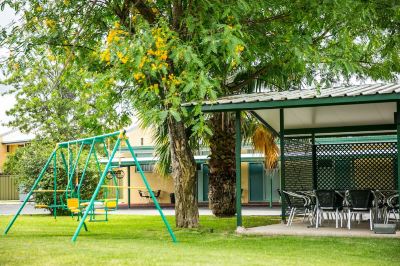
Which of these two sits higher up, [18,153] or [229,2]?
[229,2]

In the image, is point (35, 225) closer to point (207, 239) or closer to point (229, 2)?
point (207, 239)

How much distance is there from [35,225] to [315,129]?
24.3ft

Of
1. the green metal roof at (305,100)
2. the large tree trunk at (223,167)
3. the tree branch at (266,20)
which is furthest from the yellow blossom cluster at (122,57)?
the large tree trunk at (223,167)

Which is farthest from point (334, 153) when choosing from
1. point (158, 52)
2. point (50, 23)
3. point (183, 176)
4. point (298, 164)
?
point (50, 23)

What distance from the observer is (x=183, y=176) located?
Answer: 14.5 m

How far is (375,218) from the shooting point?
48.2 feet

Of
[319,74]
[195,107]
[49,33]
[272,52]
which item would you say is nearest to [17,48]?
[49,33]

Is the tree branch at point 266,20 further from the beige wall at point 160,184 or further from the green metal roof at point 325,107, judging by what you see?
the beige wall at point 160,184

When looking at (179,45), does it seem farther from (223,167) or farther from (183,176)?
(223,167)

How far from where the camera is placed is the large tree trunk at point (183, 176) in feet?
47.5

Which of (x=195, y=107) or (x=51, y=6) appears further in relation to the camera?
(x=51, y=6)

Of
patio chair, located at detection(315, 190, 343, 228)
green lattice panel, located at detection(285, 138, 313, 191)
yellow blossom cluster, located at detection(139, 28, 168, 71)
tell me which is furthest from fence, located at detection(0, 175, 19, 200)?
yellow blossom cluster, located at detection(139, 28, 168, 71)

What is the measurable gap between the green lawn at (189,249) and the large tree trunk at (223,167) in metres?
5.08

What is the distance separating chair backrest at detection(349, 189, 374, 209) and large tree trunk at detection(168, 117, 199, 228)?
3.26 m
